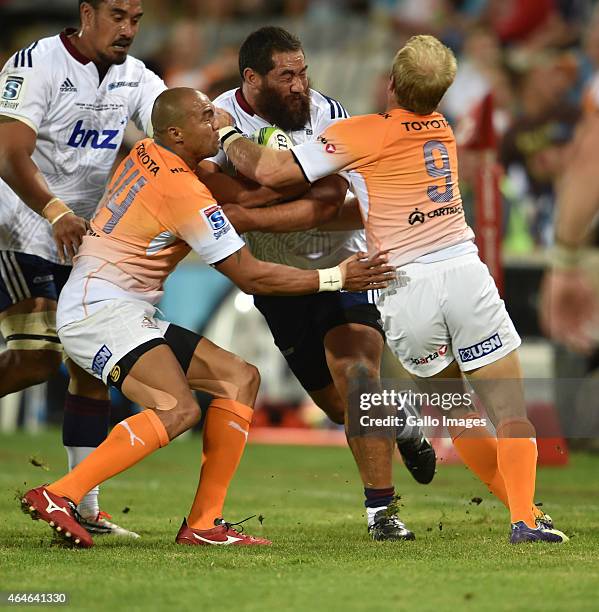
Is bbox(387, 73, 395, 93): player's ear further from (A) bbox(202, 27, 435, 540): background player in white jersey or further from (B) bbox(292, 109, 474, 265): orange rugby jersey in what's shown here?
(A) bbox(202, 27, 435, 540): background player in white jersey

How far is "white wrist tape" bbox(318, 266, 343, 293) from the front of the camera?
6.03 metres

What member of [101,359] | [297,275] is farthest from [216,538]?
[297,275]

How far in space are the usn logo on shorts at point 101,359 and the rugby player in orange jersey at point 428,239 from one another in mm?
1116

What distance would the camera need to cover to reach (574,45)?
16.9 meters

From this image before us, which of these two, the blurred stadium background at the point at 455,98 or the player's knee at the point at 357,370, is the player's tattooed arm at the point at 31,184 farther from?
the blurred stadium background at the point at 455,98

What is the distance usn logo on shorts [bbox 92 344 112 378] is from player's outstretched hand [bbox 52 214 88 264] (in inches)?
24.8

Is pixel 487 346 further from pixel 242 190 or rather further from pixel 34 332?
pixel 34 332

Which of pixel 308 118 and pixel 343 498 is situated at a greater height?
pixel 308 118

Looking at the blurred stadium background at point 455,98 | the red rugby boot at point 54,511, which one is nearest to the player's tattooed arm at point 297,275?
the red rugby boot at point 54,511

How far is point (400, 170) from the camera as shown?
6.10m

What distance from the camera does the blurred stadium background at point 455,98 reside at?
504 inches

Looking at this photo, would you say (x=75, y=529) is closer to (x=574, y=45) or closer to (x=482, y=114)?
(x=482, y=114)

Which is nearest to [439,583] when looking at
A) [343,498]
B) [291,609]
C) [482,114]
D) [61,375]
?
[291,609]

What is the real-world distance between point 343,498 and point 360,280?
10.7ft
